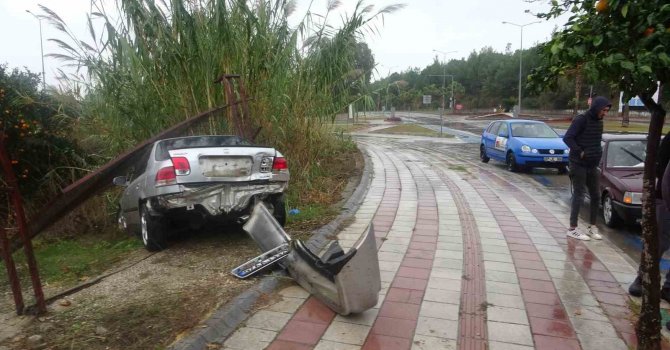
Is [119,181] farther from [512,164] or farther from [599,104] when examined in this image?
[512,164]

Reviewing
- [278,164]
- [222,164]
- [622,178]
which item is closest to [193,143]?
[222,164]

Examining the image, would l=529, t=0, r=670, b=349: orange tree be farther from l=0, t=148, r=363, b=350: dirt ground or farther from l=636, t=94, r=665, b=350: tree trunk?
l=0, t=148, r=363, b=350: dirt ground

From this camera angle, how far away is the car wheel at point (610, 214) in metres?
6.75

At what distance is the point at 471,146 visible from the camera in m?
21.1

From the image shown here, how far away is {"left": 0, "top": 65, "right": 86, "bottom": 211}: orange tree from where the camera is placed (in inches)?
317

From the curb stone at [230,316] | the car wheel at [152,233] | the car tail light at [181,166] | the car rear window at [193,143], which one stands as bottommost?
the curb stone at [230,316]

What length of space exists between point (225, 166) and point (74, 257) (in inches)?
94.9

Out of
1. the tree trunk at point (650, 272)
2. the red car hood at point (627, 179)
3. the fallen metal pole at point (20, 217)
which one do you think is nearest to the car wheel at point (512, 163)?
the red car hood at point (627, 179)

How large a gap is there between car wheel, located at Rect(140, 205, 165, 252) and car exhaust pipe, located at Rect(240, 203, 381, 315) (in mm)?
1306

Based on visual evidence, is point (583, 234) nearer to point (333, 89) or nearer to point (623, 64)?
point (623, 64)

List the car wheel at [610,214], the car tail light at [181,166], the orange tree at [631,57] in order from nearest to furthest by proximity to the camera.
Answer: the orange tree at [631,57] → the car tail light at [181,166] → the car wheel at [610,214]

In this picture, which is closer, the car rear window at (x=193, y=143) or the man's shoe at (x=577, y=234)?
the car rear window at (x=193, y=143)

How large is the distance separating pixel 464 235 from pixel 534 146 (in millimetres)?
6949

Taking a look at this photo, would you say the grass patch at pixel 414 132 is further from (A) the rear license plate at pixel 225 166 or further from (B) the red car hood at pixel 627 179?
(A) the rear license plate at pixel 225 166
